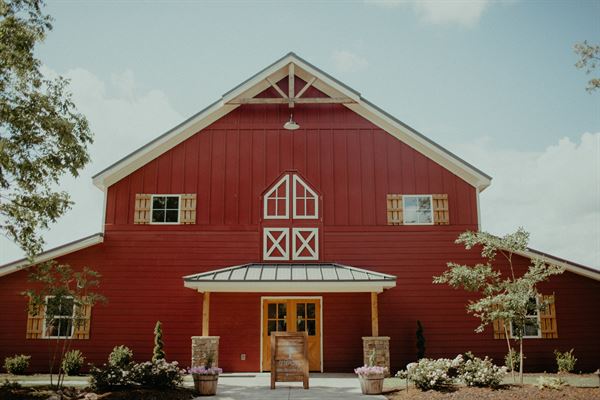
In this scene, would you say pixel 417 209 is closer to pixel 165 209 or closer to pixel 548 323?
pixel 548 323

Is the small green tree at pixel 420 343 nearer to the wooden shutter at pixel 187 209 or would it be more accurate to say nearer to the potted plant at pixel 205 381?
the potted plant at pixel 205 381

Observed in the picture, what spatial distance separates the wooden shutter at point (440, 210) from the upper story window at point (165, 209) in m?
7.88

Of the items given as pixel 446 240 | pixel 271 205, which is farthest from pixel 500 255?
pixel 271 205

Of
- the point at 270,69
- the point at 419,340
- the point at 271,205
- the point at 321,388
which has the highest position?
the point at 270,69

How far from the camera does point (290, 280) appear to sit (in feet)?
45.2

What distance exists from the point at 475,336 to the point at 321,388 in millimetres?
5731

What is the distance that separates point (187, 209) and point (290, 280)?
14.2ft

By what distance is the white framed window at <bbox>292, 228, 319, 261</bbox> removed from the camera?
52.1ft

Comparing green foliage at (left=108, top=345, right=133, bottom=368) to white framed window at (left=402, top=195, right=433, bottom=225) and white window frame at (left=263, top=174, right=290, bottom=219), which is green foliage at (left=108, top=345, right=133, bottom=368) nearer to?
white window frame at (left=263, top=174, right=290, bottom=219)

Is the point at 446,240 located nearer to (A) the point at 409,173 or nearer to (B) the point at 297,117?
(A) the point at 409,173

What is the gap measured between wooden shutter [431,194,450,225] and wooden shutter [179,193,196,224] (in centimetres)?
734

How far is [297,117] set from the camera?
16.9m

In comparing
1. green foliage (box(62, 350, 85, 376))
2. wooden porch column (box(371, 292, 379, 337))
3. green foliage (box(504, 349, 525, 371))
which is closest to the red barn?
green foliage (box(62, 350, 85, 376))

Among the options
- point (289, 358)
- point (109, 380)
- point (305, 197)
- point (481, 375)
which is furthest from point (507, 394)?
point (305, 197)
